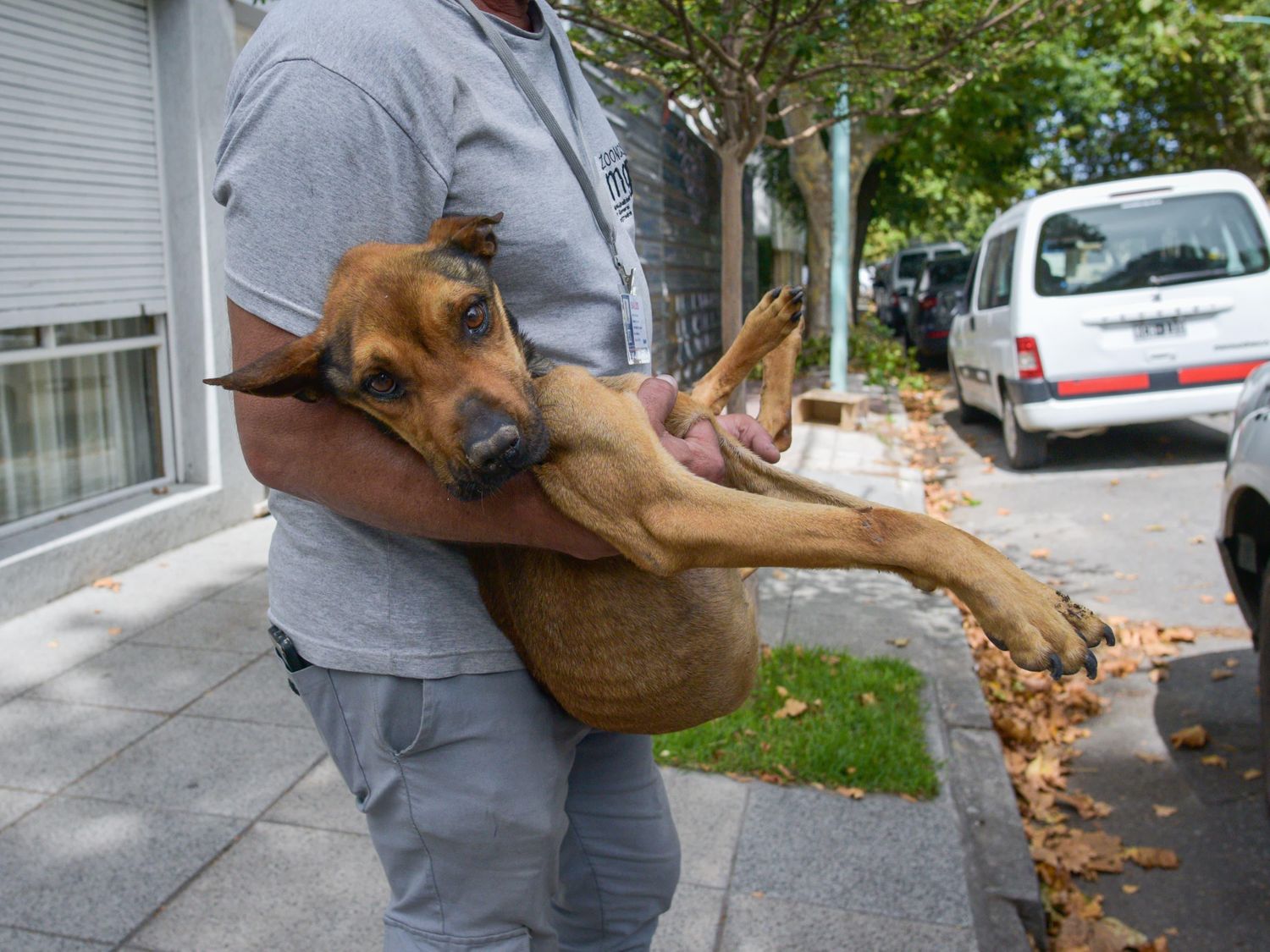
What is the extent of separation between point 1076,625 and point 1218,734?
361 cm

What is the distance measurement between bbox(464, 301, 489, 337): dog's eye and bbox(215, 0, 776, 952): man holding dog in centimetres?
11

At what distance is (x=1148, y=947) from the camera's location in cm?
338

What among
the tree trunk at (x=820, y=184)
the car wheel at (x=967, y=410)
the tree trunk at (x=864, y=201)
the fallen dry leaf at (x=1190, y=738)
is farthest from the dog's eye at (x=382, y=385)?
the tree trunk at (x=864, y=201)

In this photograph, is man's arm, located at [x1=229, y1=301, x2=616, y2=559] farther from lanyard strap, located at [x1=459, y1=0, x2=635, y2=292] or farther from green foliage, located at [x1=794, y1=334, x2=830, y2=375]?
green foliage, located at [x1=794, y1=334, x2=830, y2=375]

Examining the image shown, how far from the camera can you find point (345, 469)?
1589 mm

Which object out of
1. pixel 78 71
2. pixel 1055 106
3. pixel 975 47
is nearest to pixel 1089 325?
pixel 975 47

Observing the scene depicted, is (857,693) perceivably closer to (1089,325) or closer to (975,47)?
(975,47)

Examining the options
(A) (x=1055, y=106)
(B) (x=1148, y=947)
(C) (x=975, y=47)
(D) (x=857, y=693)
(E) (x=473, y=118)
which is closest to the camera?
(E) (x=473, y=118)

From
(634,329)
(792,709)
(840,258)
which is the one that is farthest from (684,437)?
(840,258)

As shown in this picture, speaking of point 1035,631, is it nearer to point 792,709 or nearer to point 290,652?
point 290,652

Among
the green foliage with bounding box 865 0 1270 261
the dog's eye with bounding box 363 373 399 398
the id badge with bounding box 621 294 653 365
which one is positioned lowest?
the dog's eye with bounding box 363 373 399 398

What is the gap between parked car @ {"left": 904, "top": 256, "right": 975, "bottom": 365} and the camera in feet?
62.0

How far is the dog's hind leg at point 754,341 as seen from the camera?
255 cm

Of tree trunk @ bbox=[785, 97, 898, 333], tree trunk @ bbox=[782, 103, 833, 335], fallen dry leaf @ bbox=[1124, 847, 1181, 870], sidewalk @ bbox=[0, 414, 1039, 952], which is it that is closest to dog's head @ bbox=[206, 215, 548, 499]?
Result: sidewalk @ bbox=[0, 414, 1039, 952]
